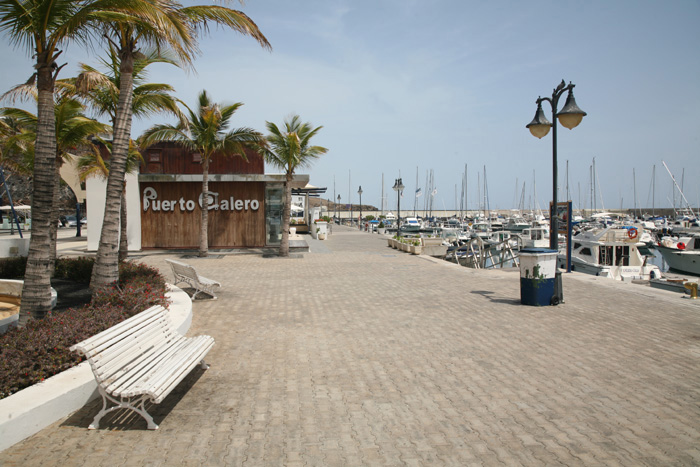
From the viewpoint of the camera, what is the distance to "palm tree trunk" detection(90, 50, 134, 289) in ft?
24.8

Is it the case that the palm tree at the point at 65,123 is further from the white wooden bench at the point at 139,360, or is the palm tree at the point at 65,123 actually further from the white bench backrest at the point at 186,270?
the white wooden bench at the point at 139,360

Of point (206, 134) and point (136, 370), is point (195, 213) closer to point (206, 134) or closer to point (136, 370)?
point (206, 134)

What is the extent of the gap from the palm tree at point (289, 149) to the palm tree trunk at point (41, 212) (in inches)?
500

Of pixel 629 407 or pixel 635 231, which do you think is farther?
pixel 635 231

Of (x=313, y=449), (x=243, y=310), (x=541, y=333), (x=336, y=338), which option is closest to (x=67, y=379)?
(x=313, y=449)

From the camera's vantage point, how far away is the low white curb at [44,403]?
3.70 meters

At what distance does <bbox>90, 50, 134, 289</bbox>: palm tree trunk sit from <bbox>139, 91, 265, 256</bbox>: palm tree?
8.96 meters

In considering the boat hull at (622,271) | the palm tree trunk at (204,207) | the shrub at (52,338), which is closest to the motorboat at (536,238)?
the boat hull at (622,271)

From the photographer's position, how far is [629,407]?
15.0 feet

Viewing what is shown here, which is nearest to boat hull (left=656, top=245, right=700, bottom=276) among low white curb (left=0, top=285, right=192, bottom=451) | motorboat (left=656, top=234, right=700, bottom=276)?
motorboat (left=656, top=234, right=700, bottom=276)

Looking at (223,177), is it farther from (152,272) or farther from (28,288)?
(28,288)

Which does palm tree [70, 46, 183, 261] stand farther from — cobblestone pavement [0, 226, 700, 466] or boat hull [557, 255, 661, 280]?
boat hull [557, 255, 661, 280]

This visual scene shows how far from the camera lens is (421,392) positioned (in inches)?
193

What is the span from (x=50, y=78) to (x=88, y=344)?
403cm
